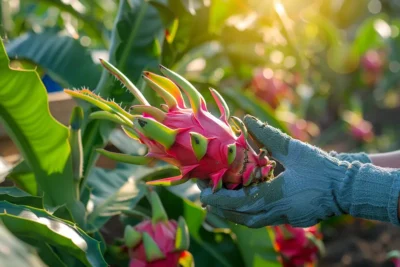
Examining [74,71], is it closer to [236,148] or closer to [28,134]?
[28,134]

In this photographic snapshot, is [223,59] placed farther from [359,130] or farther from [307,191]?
[307,191]

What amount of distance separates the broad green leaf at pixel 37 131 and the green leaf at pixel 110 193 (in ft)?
0.35

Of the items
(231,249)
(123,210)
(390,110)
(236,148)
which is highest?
(236,148)

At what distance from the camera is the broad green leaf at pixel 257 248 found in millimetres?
1586

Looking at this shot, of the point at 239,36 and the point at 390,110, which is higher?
the point at 239,36

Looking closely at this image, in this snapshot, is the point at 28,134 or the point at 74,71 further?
the point at 74,71

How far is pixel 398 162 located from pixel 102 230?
2.31 ft

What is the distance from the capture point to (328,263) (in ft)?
8.60

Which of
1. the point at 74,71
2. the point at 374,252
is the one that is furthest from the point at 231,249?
the point at 374,252

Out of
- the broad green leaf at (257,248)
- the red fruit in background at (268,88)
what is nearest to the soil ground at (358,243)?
the red fruit in background at (268,88)

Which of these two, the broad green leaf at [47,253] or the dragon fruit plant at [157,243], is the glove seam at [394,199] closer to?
the dragon fruit plant at [157,243]

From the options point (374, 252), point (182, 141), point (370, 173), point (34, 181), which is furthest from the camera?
point (374, 252)

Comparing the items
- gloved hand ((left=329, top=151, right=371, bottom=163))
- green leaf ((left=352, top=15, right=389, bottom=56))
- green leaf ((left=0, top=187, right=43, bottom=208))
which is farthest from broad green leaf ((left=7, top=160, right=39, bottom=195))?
green leaf ((left=352, top=15, right=389, bottom=56))

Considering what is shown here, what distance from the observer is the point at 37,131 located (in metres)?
1.20
